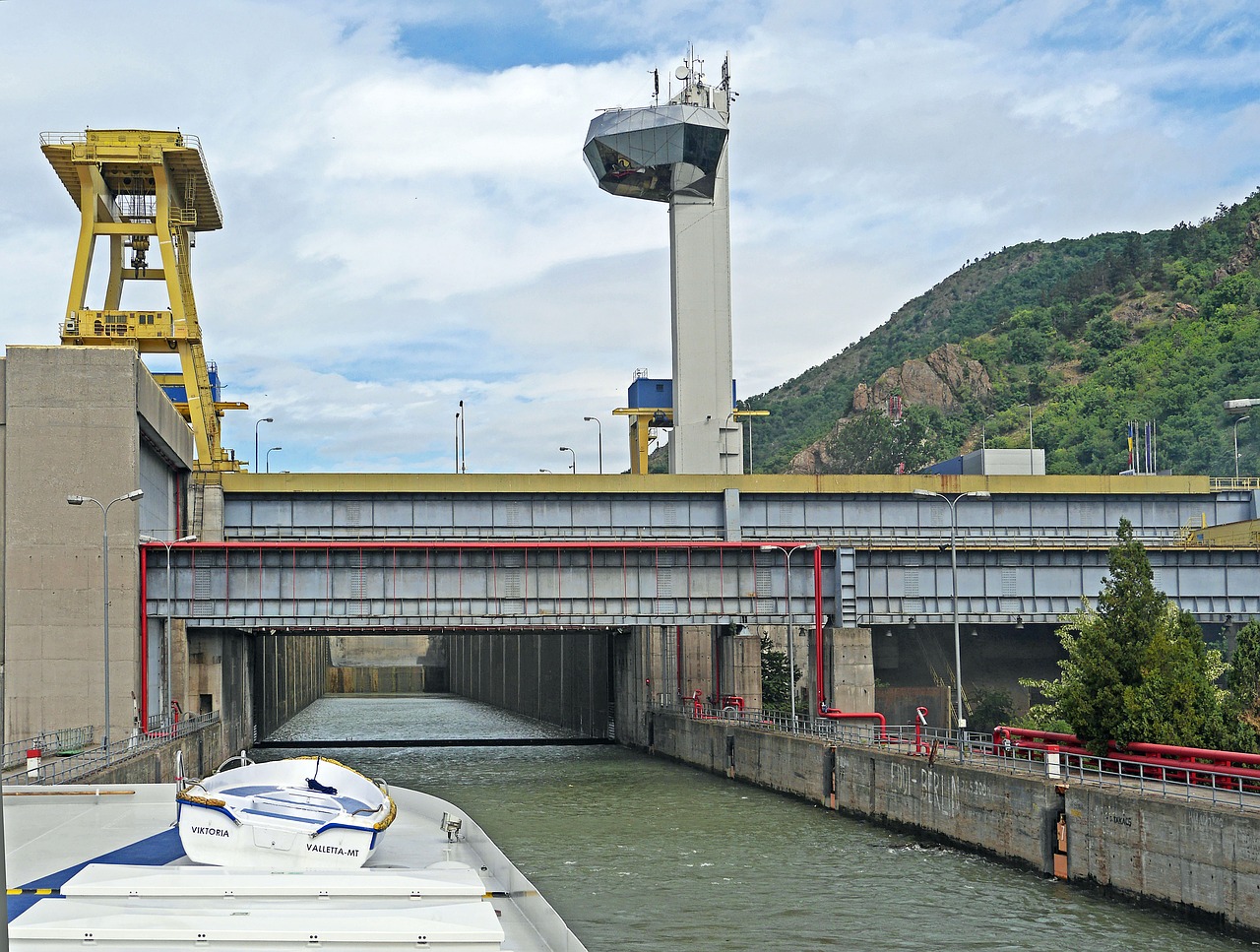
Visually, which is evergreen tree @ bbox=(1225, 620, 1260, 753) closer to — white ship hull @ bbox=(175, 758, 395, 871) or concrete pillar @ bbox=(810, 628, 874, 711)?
concrete pillar @ bbox=(810, 628, 874, 711)

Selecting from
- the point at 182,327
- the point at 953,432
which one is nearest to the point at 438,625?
the point at 182,327

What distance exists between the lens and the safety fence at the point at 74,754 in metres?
39.2

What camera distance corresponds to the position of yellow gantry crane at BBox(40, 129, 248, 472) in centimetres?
7131

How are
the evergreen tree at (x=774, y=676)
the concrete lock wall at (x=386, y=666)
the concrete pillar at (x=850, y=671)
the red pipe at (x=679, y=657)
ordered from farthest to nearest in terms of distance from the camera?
the concrete lock wall at (x=386, y=666)
the evergreen tree at (x=774, y=676)
the red pipe at (x=679, y=657)
the concrete pillar at (x=850, y=671)

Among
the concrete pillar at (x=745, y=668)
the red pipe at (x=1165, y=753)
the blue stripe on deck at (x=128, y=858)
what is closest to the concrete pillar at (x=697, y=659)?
the concrete pillar at (x=745, y=668)

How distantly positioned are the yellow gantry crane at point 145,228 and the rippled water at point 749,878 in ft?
89.9

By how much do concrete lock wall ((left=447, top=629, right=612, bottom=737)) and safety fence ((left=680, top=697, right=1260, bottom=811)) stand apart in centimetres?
2529

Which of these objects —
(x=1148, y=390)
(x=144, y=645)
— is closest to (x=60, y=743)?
(x=144, y=645)

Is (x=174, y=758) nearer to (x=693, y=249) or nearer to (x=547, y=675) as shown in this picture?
(x=693, y=249)

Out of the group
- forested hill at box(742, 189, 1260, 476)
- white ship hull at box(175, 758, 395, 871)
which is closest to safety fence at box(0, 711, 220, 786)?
white ship hull at box(175, 758, 395, 871)

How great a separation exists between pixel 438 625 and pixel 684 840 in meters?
25.6

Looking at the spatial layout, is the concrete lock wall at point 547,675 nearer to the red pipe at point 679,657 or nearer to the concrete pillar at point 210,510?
the red pipe at point 679,657

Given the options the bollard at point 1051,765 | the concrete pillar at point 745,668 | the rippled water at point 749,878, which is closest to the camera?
the rippled water at point 749,878

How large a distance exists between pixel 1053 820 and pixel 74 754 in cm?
3385
